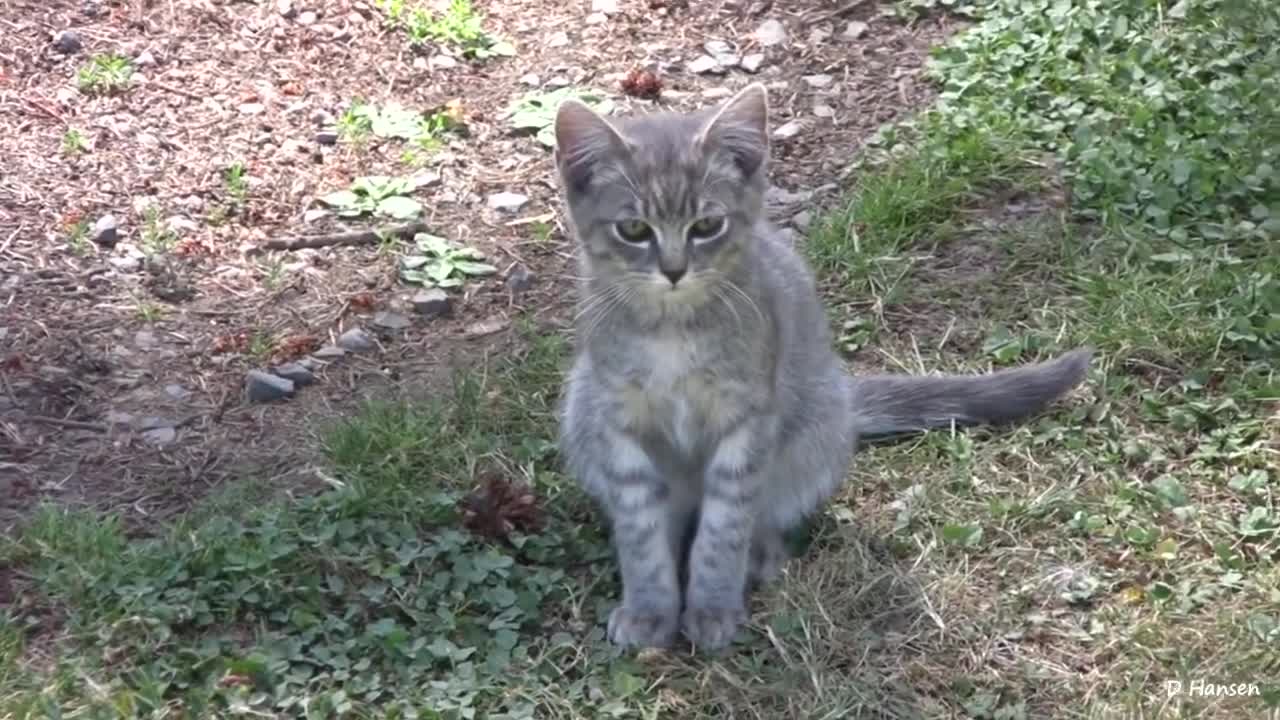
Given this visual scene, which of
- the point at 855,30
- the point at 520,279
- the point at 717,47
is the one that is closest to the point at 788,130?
the point at 717,47

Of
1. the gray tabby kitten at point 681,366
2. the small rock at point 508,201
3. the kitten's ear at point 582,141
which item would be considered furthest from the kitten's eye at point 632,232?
the small rock at point 508,201

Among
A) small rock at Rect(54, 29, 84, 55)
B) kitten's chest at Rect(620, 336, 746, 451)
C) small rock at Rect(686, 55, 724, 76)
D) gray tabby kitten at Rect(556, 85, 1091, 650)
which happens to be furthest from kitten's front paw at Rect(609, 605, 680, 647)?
small rock at Rect(54, 29, 84, 55)

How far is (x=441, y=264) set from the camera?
5.76 metres

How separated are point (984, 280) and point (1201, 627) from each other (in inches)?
63.1

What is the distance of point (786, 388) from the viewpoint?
4570 mm

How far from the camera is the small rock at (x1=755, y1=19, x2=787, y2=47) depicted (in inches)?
269

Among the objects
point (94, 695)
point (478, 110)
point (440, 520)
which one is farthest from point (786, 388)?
point (478, 110)

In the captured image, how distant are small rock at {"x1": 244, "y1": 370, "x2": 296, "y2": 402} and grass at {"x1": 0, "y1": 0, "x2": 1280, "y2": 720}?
36 centimetres

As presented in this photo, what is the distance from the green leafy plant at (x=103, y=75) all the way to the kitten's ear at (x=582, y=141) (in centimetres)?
269

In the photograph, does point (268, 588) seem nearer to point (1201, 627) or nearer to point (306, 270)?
point (306, 270)

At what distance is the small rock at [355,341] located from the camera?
5.43m

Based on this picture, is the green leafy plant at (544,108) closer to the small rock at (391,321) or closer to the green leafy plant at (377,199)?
the green leafy plant at (377,199)

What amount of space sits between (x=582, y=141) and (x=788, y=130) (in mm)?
2213

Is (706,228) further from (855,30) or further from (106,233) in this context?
(855,30)
